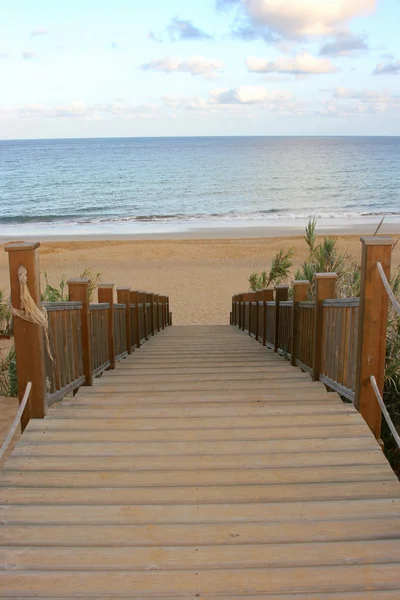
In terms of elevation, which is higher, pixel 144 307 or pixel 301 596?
pixel 301 596

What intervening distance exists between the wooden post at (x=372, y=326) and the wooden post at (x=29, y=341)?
2.36 m

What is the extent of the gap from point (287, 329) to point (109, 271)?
17573mm

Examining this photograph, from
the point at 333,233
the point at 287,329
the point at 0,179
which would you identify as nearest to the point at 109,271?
the point at 333,233

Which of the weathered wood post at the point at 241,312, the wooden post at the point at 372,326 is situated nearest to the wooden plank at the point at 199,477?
the wooden post at the point at 372,326

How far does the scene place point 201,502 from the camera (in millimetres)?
3385

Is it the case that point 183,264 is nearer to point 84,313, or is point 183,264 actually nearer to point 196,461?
point 84,313

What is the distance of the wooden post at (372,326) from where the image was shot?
4301 millimetres

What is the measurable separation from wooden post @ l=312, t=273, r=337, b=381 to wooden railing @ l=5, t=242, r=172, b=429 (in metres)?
2.19

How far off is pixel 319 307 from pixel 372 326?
1350 millimetres

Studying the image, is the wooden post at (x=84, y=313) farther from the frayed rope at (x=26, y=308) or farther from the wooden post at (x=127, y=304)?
the wooden post at (x=127, y=304)

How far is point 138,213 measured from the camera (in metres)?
47.6

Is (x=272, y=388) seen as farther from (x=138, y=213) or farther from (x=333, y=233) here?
(x=138, y=213)

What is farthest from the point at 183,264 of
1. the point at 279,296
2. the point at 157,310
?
the point at 279,296

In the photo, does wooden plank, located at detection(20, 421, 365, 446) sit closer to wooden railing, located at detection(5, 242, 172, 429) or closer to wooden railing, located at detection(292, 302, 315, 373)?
wooden railing, located at detection(5, 242, 172, 429)
